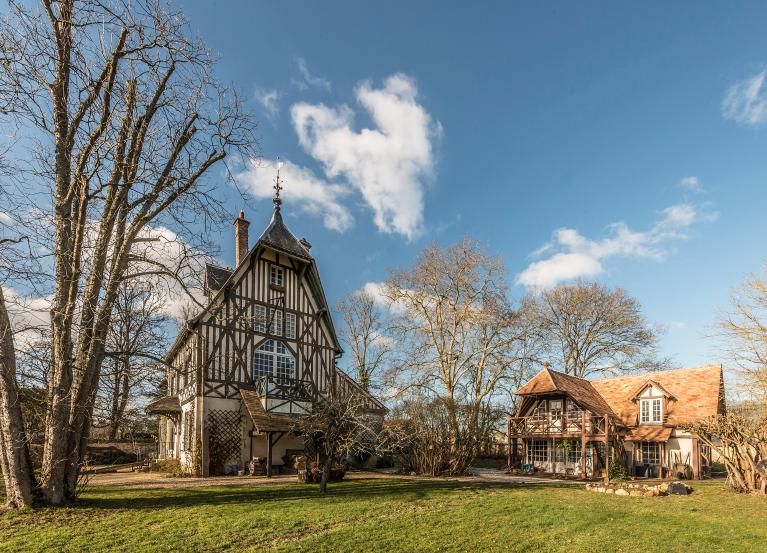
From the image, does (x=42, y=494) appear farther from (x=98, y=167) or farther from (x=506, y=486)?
(x=506, y=486)

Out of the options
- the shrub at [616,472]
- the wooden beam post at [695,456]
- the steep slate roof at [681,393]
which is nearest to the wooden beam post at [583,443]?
the shrub at [616,472]

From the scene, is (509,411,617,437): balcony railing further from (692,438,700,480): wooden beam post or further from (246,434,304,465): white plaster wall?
(246,434,304,465): white plaster wall

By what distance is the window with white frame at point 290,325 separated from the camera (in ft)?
61.4

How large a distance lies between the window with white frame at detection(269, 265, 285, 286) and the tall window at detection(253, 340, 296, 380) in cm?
230

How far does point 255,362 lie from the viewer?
690 inches

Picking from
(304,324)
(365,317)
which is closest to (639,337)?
(365,317)

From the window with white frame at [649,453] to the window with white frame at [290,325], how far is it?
15.2m

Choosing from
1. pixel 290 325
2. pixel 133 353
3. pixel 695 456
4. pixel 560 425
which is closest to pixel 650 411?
pixel 695 456

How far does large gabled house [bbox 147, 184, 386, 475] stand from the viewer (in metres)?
15.8

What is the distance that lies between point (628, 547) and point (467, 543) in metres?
2.33

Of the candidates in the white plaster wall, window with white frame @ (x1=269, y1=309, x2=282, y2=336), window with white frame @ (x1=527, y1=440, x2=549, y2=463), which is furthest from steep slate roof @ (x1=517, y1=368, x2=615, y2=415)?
window with white frame @ (x1=269, y1=309, x2=282, y2=336)

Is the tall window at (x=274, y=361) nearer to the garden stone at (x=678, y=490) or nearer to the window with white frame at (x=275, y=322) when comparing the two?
the window with white frame at (x=275, y=322)

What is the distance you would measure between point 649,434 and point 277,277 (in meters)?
16.5

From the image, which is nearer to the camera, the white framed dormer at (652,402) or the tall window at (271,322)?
the tall window at (271,322)
